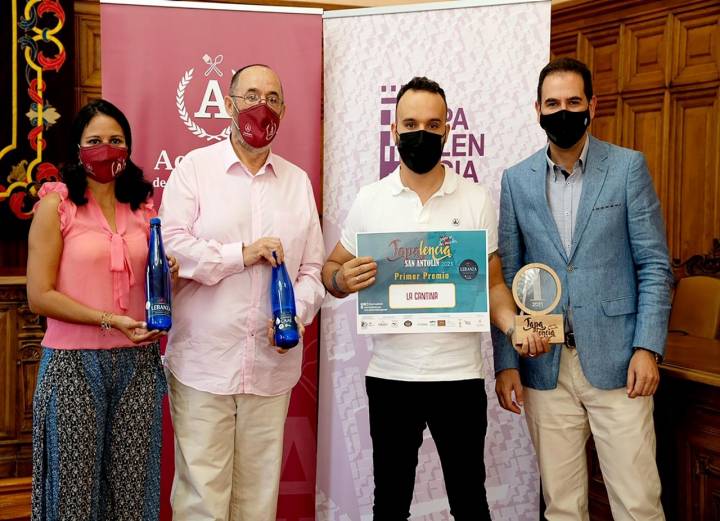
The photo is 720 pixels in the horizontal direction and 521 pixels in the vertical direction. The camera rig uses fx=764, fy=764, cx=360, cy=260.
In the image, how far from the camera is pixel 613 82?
5020 mm

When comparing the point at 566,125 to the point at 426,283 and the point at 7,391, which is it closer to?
the point at 426,283

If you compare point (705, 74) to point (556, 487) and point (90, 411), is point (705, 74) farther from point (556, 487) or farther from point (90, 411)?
point (90, 411)

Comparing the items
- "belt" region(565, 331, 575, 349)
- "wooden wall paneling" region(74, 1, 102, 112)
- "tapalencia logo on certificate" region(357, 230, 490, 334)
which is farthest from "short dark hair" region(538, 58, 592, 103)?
"wooden wall paneling" region(74, 1, 102, 112)

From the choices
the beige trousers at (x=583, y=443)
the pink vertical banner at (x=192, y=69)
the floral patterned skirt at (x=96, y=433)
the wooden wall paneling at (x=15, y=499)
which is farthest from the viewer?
the wooden wall paneling at (x=15, y=499)

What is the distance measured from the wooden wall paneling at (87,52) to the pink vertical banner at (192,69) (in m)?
2.00

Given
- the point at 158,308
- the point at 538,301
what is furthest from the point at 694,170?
the point at 158,308

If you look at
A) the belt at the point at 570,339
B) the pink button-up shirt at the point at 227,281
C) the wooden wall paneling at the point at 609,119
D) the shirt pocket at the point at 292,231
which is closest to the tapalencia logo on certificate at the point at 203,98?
the pink button-up shirt at the point at 227,281

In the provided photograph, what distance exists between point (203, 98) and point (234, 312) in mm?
994

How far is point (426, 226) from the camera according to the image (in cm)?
205

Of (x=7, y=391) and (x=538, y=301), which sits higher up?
(x=538, y=301)

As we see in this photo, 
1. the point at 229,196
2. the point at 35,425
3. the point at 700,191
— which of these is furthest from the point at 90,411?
the point at 700,191

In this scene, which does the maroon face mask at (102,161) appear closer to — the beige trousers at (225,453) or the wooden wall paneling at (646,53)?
the beige trousers at (225,453)

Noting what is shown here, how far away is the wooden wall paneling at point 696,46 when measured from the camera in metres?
4.51

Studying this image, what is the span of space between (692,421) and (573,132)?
1.04 m
